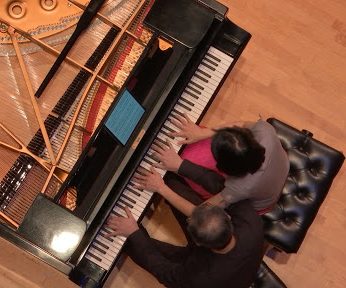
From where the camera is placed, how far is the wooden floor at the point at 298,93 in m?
3.36

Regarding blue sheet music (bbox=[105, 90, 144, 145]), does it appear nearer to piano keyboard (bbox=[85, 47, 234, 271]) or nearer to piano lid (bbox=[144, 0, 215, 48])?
piano keyboard (bbox=[85, 47, 234, 271])

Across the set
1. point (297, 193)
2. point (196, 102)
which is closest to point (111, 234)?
point (196, 102)

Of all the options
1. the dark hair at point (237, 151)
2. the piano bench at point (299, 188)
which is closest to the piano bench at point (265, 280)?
the piano bench at point (299, 188)

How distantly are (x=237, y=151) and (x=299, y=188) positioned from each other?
2.54ft

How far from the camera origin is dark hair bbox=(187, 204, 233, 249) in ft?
7.18

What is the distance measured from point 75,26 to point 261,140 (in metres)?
1.19

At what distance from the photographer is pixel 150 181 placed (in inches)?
103

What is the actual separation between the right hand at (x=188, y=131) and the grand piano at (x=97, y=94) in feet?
0.15

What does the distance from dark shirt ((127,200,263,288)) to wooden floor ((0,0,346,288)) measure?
77 centimetres

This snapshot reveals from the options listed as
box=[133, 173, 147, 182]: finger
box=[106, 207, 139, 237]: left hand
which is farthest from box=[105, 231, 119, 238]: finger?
box=[133, 173, 147, 182]: finger

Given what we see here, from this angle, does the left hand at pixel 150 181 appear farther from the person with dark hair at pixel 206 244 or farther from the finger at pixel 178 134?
the finger at pixel 178 134

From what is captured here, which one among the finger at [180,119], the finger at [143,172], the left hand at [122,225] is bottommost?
the left hand at [122,225]

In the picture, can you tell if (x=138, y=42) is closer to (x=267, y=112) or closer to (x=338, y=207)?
(x=267, y=112)

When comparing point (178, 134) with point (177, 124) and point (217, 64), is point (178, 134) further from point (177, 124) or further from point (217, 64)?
point (217, 64)
